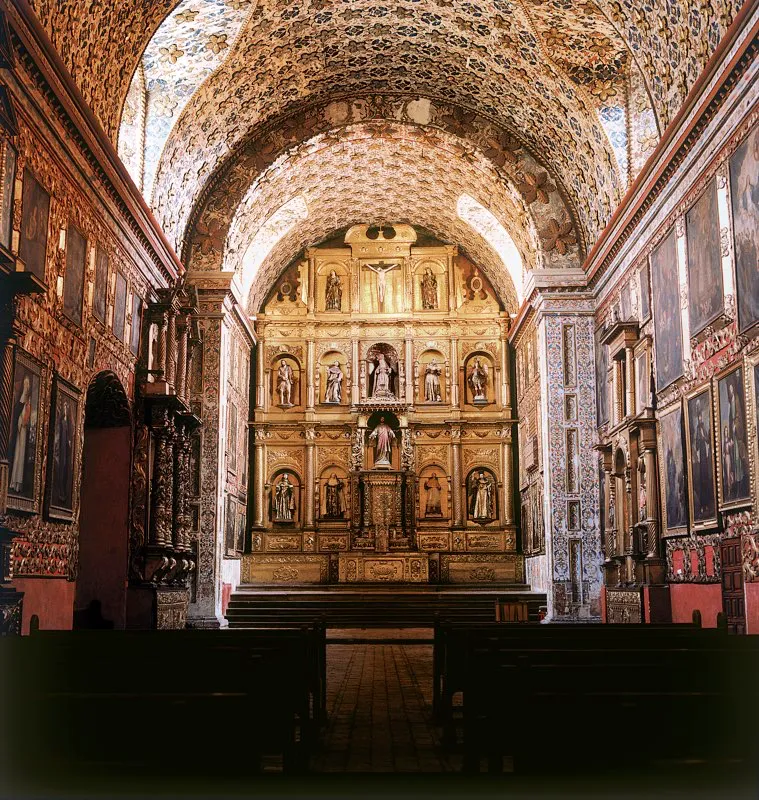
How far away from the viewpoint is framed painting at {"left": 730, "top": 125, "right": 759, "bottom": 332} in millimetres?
11992

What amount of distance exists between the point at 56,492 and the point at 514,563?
17.1 meters

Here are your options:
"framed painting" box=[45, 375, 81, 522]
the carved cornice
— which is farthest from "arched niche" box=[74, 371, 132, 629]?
the carved cornice

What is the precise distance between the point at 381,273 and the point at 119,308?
13973 millimetres

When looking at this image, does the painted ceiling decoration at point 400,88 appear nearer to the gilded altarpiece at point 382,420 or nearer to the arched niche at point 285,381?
the gilded altarpiece at point 382,420

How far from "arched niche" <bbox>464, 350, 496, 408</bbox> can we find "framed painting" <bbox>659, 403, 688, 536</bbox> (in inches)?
502

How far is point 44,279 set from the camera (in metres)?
12.7

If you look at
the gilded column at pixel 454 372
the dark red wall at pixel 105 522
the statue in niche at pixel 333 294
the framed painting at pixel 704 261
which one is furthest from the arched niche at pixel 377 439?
the framed painting at pixel 704 261

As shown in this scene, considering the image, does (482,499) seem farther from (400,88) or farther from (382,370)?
(400,88)

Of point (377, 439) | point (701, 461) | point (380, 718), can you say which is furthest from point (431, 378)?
point (380, 718)

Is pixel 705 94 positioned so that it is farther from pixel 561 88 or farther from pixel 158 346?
pixel 158 346

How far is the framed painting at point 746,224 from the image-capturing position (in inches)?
472

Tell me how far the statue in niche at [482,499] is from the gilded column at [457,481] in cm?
33

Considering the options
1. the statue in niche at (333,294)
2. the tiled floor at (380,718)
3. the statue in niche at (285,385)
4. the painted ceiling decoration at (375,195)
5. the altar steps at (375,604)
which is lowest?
the tiled floor at (380,718)

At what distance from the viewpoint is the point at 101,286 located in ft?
51.6
